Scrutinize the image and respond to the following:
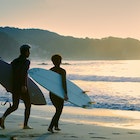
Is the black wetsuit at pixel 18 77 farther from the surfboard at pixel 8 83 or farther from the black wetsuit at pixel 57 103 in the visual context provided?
the surfboard at pixel 8 83

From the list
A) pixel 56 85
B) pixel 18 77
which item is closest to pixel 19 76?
pixel 18 77

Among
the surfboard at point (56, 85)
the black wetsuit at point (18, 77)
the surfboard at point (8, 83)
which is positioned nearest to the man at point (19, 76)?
the black wetsuit at point (18, 77)

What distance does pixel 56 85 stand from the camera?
7582 mm

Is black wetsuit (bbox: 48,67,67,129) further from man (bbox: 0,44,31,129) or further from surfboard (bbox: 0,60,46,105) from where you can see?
surfboard (bbox: 0,60,46,105)

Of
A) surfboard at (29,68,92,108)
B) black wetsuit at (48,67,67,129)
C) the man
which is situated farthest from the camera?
surfboard at (29,68,92,108)

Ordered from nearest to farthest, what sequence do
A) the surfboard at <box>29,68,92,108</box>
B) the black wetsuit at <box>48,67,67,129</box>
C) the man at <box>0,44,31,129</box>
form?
the man at <box>0,44,31,129</box> < the black wetsuit at <box>48,67,67,129</box> < the surfboard at <box>29,68,92,108</box>

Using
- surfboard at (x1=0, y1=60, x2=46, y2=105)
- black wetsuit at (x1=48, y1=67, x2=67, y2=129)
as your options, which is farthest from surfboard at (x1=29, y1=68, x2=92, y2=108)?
surfboard at (x1=0, y1=60, x2=46, y2=105)

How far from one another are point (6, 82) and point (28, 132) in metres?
1.33

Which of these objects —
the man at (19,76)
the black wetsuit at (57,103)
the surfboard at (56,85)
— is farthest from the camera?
the surfboard at (56,85)

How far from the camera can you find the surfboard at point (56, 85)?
294 inches

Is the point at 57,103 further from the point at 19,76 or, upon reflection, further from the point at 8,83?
the point at 8,83

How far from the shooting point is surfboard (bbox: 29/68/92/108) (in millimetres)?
7475

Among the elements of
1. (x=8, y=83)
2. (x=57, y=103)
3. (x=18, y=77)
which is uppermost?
(x=18, y=77)

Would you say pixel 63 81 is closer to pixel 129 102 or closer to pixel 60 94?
pixel 60 94
